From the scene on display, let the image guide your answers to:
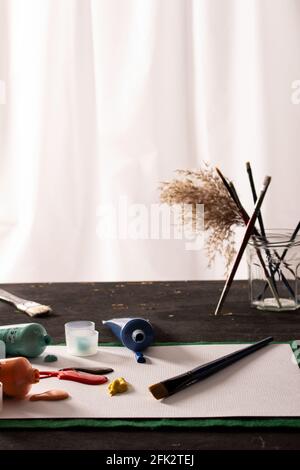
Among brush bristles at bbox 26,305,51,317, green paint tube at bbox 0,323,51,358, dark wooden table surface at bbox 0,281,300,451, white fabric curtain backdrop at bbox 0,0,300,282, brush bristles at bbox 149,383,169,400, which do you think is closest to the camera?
dark wooden table surface at bbox 0,281,300,451

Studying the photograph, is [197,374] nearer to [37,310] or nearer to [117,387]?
[117,387]

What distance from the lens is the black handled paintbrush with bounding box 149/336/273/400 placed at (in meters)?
0.80

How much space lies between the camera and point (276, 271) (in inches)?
49.2

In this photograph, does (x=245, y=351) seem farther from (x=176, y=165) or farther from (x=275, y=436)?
(x=176, y=165)

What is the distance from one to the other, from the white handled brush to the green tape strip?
0.45 m

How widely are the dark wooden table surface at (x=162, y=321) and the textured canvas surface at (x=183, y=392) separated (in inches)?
1.7

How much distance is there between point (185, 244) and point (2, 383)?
5.15ft

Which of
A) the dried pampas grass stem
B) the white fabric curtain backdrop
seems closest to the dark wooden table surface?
the dried pampas grass stem

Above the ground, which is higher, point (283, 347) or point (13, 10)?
point (13, 10)

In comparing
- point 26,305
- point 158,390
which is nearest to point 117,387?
point 158,390

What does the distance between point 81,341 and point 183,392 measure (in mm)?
203

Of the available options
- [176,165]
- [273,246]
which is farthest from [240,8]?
[273,246]

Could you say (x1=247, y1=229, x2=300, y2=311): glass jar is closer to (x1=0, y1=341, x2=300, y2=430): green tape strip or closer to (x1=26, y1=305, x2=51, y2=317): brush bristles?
(x1=26, y1=305, x2=51, y2=317): brush bristles

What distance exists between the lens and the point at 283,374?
89 cm
